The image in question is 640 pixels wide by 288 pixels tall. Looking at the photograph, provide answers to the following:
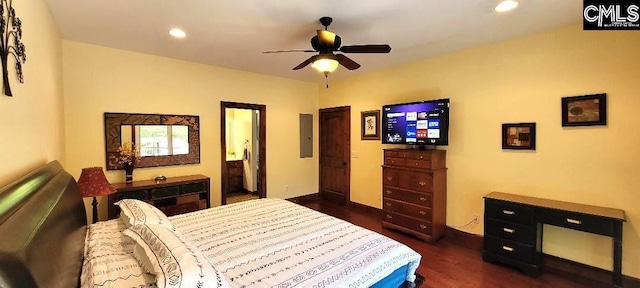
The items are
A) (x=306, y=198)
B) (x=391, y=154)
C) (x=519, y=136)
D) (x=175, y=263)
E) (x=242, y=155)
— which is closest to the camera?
(x=175, y=263)

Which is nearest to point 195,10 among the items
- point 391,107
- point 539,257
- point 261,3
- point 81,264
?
point 261,3

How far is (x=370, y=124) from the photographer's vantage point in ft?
15.5

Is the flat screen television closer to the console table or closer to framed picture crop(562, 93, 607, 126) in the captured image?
the console table

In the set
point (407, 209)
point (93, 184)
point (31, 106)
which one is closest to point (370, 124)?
point (407, 209)

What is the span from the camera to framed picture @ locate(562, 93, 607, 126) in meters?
2.56

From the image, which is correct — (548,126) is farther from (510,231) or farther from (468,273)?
(468,273)

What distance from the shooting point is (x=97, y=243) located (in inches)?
69.3

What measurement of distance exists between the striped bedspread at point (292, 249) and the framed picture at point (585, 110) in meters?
2.29

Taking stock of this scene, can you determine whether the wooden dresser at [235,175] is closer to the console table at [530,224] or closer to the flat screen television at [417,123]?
the flat screen television at [417,123]

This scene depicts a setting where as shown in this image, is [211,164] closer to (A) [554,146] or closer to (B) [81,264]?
(B) [81,264]

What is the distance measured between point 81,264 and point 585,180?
4.18 m

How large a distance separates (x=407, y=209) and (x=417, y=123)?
47.5 inches

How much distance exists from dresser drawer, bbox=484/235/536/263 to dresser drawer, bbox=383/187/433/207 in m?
0.74

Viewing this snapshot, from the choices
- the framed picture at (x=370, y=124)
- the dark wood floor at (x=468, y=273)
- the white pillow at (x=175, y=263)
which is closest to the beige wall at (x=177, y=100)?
the framed picture at (x=370, y=124)
